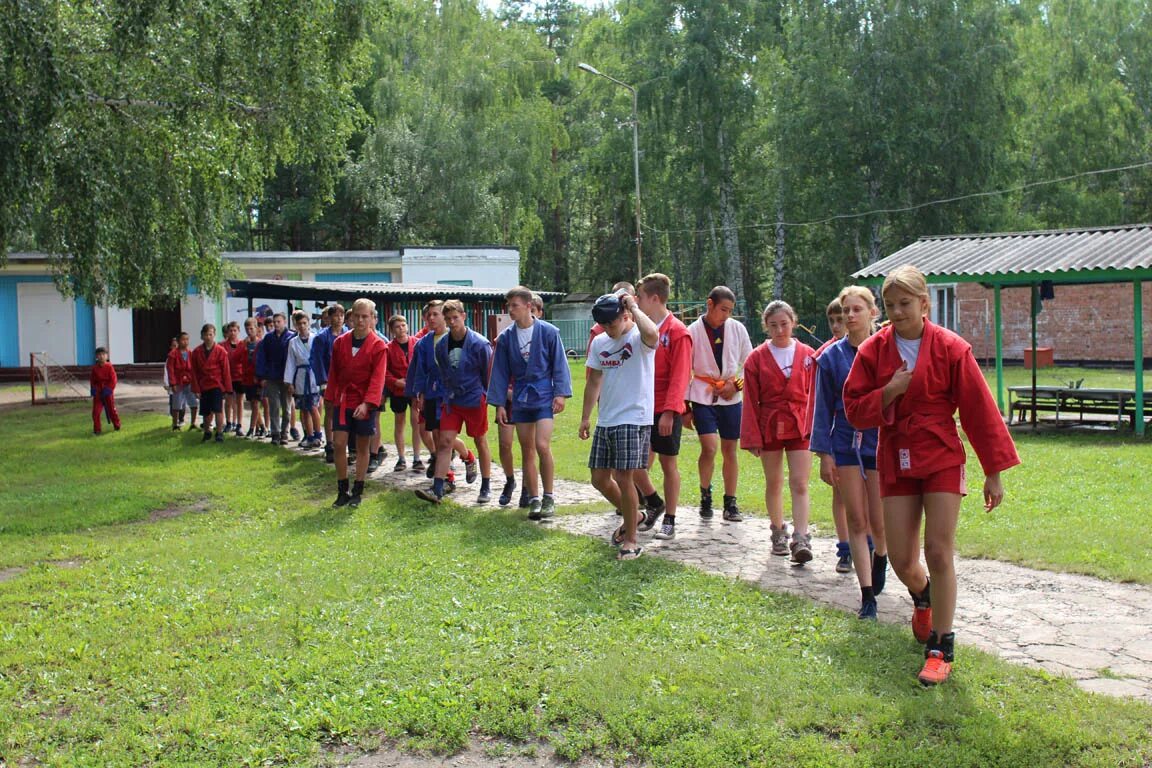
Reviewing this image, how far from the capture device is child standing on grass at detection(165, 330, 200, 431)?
18234mm

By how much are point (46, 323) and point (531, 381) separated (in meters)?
30.4

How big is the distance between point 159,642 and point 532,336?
15.0ft

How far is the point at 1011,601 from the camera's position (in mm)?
6527

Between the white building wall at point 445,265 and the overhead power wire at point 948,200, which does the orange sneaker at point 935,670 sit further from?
the overhead power wire at point 948,200

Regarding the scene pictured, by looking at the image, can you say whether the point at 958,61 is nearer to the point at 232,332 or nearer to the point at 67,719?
the point at 232,332

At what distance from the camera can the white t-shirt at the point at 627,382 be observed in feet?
25.7

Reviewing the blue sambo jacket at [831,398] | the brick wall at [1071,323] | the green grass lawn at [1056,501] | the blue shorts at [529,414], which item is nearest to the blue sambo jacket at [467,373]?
the blue shorts at [529,414]

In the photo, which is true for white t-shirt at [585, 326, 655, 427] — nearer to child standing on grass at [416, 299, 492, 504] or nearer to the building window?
child standing on grass at [416, 299, 492, 504]

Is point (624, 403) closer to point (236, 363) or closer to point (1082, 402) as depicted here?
point (236, 363)

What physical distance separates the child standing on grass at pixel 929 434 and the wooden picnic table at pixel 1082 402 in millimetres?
12658

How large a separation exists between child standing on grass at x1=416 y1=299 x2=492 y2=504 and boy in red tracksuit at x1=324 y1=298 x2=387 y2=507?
0.61 metres

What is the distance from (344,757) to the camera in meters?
4.50

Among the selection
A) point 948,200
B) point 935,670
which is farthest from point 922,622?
point 948,200

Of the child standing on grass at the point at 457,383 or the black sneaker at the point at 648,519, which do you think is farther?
the child standing on grass at the point at 457,383
